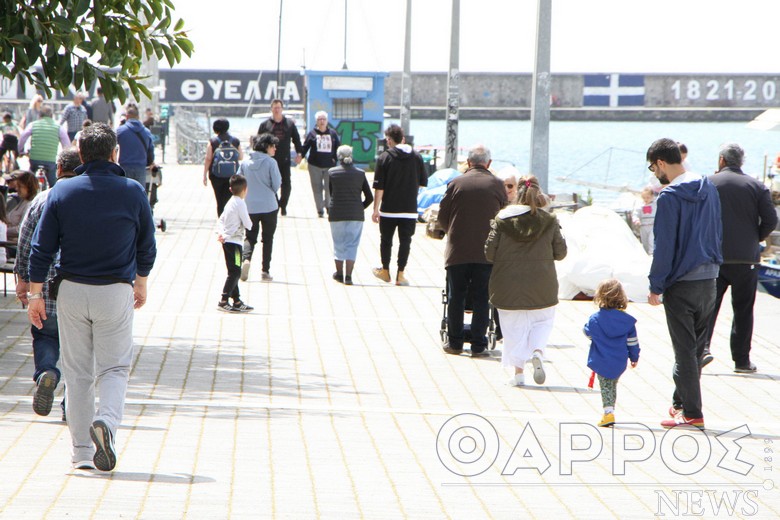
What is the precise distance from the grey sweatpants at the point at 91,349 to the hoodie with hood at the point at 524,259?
354 centimetres

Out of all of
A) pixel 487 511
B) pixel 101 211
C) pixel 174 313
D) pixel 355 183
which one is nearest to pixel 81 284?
pixel 101 211

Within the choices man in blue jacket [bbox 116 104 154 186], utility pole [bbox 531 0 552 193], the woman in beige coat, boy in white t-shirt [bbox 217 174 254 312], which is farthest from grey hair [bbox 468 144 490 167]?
man in blue jacket [bbox 116 104 154 186]

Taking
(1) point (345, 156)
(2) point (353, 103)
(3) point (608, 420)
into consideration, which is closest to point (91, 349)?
(3) point (608, 420)

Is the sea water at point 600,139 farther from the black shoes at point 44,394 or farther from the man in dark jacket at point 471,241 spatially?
the black shoes at point 44,394

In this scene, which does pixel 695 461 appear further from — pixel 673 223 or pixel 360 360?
pixel 360 360

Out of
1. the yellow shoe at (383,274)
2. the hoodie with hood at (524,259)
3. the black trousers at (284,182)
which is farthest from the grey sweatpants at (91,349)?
the black trousers at (284,182)

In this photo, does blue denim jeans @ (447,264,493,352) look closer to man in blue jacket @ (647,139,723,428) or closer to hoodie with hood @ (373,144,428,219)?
man in blue jacket @ (647,139,723,428)

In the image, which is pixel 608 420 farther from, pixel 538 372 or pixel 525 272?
pixel 525 272

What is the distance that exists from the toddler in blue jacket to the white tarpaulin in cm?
535

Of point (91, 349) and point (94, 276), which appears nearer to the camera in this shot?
point (94, 276)

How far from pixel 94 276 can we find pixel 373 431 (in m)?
2.10

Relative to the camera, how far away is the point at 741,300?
9500mm

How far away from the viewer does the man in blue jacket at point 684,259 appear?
738cm

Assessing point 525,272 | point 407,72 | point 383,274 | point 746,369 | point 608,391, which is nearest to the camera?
point 608,391
